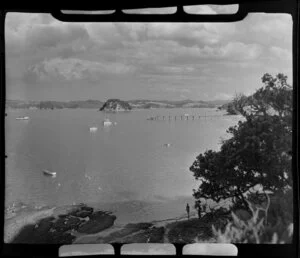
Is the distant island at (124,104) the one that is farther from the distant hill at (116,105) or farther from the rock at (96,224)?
the rock at (96,224)

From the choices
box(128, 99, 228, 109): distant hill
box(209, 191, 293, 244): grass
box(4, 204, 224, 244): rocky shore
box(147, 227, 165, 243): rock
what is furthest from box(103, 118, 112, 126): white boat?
box(209, 191, 293, 244): grass

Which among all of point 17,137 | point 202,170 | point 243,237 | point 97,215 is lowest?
point 243,237

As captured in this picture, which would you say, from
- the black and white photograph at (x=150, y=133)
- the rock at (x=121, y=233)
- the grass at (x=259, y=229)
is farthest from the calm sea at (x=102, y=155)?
the grass at (x=259, y=229)

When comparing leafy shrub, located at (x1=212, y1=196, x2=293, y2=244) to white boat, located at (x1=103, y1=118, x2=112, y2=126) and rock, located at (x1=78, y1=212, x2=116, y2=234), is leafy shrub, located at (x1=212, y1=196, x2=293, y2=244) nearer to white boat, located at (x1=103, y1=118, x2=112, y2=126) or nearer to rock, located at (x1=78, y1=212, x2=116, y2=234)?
rock, located at (x1=78, y1=212, x2=116, y2=234)

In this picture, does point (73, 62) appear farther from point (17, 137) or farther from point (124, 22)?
point (17, 137)

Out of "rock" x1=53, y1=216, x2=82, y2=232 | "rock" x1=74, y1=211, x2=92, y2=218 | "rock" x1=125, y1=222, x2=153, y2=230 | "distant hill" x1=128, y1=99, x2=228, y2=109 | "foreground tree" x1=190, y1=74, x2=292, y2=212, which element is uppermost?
"distant hill" x1=128, y1=99, x2=228, y2=109

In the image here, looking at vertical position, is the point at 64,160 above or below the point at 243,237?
above

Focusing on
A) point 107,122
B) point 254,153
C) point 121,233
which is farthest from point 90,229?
point 254,153
